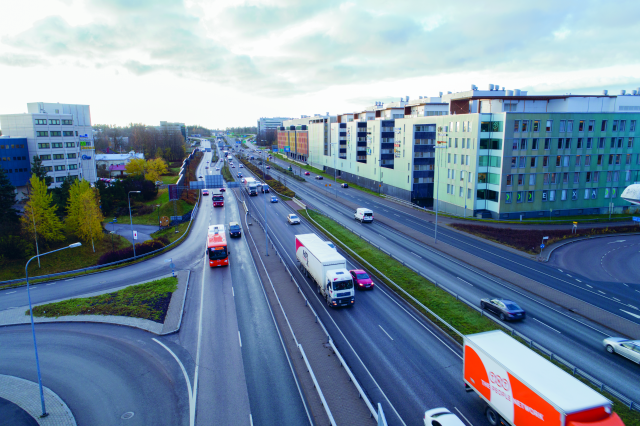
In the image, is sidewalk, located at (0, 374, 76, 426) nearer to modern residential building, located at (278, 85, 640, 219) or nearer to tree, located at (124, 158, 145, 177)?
A: modern residential building, located at (278, 85, 640, 219)

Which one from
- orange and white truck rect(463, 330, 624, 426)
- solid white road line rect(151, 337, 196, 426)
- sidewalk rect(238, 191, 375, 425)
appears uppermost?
orange and white truck rect(463, 330, 624, 426)

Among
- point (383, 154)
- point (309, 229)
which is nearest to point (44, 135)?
point (309, 229)

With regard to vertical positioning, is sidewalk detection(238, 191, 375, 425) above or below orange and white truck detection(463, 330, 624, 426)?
below

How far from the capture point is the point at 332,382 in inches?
781

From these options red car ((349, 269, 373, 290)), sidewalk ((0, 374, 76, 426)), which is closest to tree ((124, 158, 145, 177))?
sidewalk ((0, 374, 76, 426))

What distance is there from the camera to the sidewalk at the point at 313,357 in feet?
57.9

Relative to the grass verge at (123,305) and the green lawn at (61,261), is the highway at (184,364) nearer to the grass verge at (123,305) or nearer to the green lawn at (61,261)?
the grass verge at (123,305)

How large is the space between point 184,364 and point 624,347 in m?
26.4

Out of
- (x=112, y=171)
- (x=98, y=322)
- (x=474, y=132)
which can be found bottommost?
(x=98, y=322)

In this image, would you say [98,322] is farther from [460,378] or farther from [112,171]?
[112,171]

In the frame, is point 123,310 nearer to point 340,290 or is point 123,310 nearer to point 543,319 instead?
point 340,290

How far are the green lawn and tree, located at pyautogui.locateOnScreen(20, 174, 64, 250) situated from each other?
2065 millimetres

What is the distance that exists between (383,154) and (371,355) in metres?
73.0

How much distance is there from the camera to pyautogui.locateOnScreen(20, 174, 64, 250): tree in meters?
45.5
